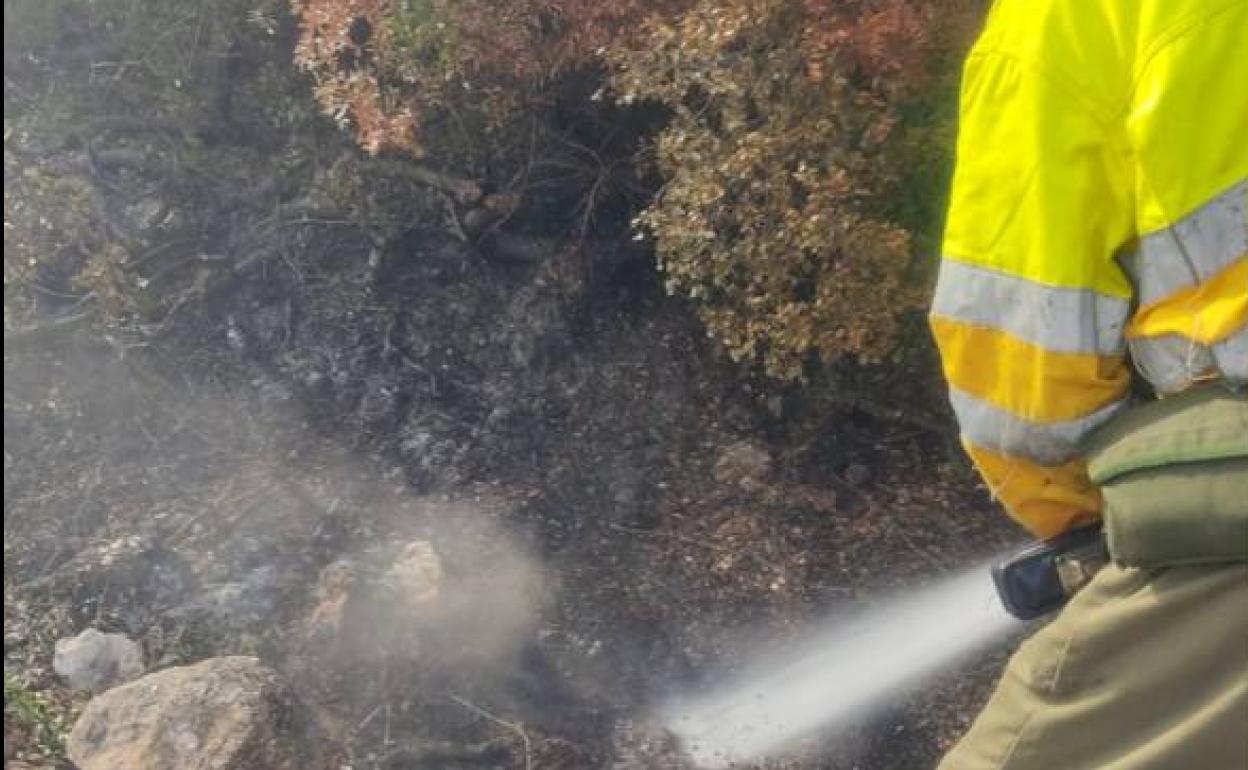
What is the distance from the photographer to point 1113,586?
1657 mm

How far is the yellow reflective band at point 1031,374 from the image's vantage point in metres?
1.63

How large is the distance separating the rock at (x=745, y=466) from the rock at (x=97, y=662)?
5.21 ft

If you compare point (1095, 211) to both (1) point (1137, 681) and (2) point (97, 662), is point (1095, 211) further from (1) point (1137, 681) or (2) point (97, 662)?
(2) point (97, 662)

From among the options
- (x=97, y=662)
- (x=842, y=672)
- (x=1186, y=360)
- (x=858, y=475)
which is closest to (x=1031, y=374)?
(x=1186, y=360)

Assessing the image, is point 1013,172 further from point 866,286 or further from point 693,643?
point 693,643

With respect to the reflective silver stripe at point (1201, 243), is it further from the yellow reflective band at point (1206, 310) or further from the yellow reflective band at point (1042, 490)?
the yellow reflective band at point (1042, 490)

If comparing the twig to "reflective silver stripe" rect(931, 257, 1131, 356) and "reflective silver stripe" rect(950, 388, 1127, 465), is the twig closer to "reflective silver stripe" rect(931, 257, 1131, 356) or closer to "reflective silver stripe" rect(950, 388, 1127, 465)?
"reflective silver stripe" rect(950, 388, 1127, 465)

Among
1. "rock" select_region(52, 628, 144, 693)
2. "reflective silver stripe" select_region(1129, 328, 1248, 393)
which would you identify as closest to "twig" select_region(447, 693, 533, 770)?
"rock" select_region(52, 628, 144, 693)

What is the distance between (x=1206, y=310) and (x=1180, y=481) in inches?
8.4

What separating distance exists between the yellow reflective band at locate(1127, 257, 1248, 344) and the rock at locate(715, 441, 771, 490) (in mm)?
1909

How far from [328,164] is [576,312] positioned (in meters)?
1.00

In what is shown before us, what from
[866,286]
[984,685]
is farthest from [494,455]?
[984,685]

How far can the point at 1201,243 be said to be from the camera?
1.49 metres

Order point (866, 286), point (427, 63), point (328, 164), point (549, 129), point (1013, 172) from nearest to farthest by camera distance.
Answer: point (1013, 172)
point (866, 286)
point (427, 63)
point (549, 129)
point (328, 164)
